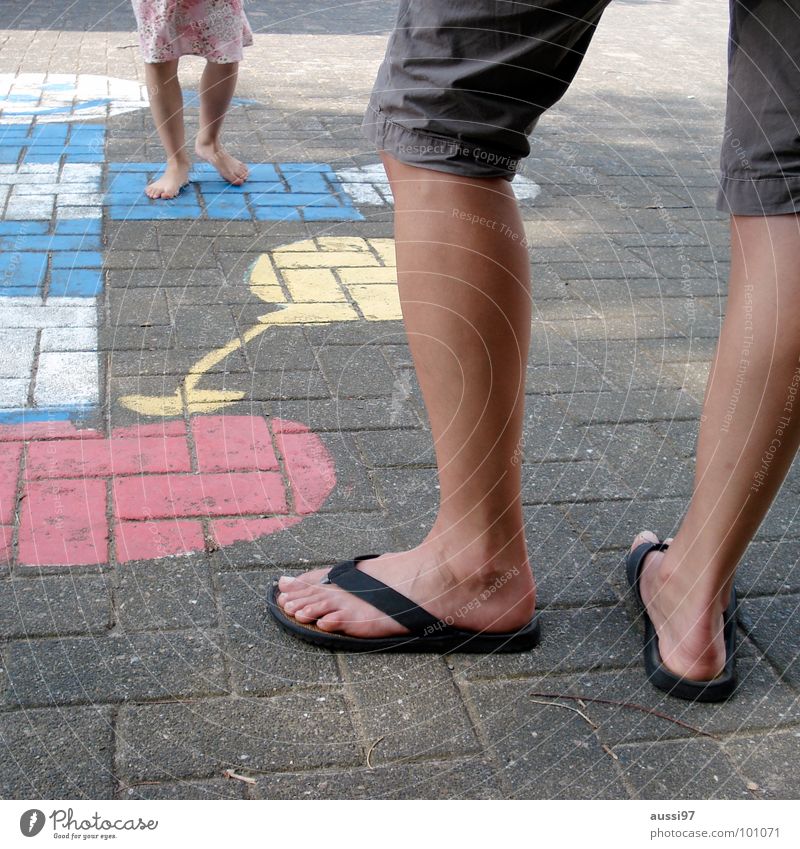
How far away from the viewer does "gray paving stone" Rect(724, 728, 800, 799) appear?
1.49 metres

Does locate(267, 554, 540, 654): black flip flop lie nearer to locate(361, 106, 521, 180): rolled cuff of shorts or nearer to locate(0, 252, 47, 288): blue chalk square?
locate(361, 106, 521, 180): rolled cuff of shorts

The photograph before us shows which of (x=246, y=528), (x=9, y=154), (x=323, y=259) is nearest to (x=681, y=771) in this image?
(x=246, y=528)

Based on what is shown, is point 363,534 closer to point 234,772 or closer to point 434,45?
point 234,772

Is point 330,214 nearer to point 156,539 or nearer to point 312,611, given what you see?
point 156,539

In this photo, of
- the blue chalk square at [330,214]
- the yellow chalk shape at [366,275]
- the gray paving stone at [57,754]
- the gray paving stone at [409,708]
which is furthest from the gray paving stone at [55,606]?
the blue chalk square at [330,214]

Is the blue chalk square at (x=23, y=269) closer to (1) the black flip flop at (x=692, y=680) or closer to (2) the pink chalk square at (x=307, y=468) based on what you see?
(2) the pink chalk square at (x=307, y=468)

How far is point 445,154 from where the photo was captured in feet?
4.95

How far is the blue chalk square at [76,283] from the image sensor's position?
3064 mm

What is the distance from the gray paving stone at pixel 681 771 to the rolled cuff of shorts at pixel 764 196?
827 millimetres

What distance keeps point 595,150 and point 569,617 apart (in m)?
3.56

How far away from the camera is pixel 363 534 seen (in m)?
2.06

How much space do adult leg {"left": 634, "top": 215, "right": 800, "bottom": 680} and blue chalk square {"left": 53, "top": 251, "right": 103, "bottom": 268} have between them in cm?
222

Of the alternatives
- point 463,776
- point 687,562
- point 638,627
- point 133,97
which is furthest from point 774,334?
point 133,97

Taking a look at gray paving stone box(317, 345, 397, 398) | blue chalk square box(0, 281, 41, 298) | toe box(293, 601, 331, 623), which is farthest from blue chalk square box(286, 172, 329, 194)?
toe box(293, 601, 331, 623)
